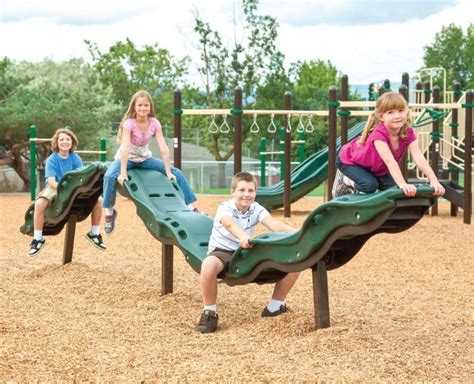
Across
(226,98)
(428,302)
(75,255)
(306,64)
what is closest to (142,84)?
(226,98)

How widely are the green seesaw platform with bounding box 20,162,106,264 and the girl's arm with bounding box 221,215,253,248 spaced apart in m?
2.51

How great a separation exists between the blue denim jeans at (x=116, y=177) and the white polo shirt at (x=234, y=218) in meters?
1.81

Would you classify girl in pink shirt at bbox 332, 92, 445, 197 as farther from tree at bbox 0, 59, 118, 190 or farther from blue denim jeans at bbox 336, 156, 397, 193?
tree at bbox 0, 59, 118, 190

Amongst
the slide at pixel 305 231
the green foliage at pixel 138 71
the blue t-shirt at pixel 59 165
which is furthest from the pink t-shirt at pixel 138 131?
the green foliage at pixel 138 71

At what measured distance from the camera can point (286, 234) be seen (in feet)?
20.6

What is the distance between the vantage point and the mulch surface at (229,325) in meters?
5.07

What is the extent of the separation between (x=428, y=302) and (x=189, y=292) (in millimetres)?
2063

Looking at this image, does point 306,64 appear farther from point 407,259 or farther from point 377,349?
point 377,349

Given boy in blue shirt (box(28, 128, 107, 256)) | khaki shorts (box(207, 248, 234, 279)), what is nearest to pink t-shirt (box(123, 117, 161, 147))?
boy in blue shirt (box(28, 128, 107, 256))

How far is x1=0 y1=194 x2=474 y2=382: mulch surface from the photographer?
5070 mm

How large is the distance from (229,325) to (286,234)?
83 cm

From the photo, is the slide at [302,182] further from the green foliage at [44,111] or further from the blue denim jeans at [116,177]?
the green foliage at [44,111]

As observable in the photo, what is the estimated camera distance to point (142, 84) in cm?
5253

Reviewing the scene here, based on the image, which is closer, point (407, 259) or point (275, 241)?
point (275, 241)
